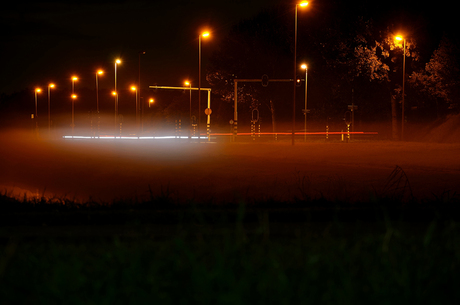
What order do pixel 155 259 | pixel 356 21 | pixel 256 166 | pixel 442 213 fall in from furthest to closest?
pixel 356 21 → pixel 256 166 → pixel 442 213 → pixel 155 259

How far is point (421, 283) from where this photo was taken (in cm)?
374

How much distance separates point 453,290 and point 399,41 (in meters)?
43.0

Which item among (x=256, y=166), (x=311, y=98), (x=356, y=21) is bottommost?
(x=256, y=166)

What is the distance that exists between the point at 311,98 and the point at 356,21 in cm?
1854

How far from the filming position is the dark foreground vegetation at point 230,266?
341cm

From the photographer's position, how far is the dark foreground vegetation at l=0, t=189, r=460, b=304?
3.41m

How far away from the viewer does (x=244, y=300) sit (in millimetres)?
3303

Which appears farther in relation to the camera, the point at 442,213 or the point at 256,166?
the point at 256,166

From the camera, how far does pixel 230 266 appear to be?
405cm

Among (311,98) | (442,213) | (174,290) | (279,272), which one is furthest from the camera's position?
(311,98)

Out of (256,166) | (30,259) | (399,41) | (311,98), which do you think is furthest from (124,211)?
(311,98)

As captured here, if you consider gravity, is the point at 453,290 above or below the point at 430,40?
below

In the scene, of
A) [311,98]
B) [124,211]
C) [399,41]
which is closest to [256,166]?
[124,211]

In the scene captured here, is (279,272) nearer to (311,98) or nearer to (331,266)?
(331,266)
